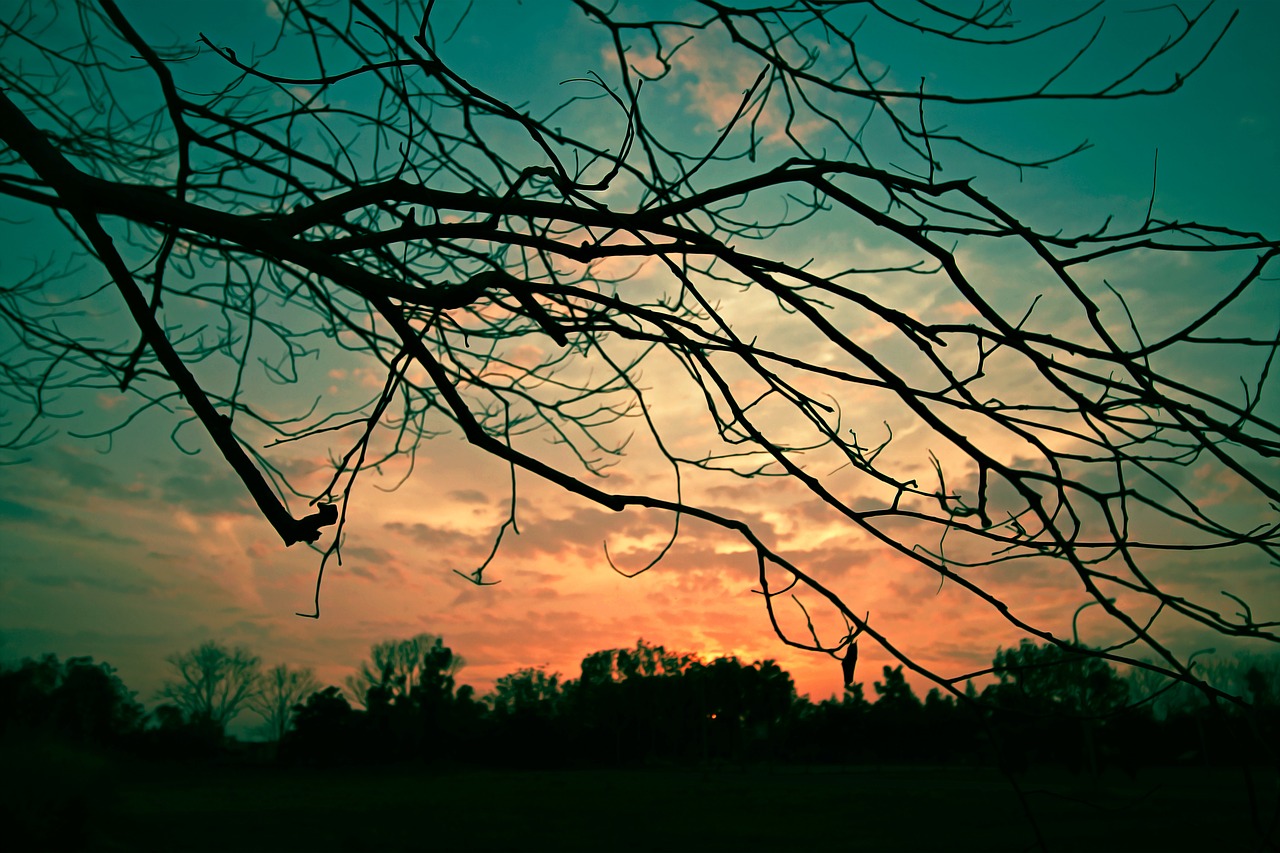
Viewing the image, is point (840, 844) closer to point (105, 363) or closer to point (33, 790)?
point (33, 790)

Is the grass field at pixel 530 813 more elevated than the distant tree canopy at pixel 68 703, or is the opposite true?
the distant tree canopy at pixel 68 703

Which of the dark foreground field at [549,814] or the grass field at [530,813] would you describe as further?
the dark foreground field at [549,814]

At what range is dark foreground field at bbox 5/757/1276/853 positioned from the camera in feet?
63.1

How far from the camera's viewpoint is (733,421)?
139 centimetres

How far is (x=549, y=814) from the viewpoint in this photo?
30.4 m

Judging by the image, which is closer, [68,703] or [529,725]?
[68,703]

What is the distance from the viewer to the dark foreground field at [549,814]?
1922 cm

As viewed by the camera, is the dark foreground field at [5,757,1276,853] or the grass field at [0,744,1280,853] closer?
the grass field at [0,744,1280,853]

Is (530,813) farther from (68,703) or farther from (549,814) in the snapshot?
(68,703)

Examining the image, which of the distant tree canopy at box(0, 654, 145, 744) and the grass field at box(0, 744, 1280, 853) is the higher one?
the distant tree canopy at box(0, 654, 145, 744)

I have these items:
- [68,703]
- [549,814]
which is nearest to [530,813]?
[549,814]

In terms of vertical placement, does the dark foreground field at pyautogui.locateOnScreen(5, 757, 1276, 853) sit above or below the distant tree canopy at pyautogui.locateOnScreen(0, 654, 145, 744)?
below

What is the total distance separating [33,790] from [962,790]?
121ft

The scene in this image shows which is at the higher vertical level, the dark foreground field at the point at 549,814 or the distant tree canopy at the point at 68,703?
the distant tree canopy at the point at 68,703
